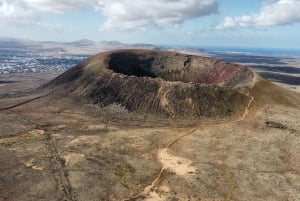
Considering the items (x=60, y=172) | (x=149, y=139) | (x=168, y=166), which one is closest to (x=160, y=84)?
(x=149, y=139)

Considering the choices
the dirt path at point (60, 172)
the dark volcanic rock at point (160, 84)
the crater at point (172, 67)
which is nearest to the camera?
the dirt path at point (60, 172)

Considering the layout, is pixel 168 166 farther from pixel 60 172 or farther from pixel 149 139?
pixel 60 172

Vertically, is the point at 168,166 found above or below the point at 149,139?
→ below

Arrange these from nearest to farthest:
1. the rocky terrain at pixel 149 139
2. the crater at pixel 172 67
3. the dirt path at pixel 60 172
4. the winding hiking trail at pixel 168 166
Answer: the dirt path at pixel 60 172, the winding hiking trail at pixel 168 166, the rocky terrain at pixel 149 139, the crater at pixel 172 67

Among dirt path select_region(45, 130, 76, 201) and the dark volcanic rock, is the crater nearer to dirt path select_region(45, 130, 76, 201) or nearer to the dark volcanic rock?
the dark volcanic rock

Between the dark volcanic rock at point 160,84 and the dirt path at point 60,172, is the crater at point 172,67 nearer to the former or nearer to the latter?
the dark volcanic rock at point 160,84

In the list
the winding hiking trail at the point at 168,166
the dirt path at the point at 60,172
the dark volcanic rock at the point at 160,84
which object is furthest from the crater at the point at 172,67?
the winding hiking trail at the point at 168,166
